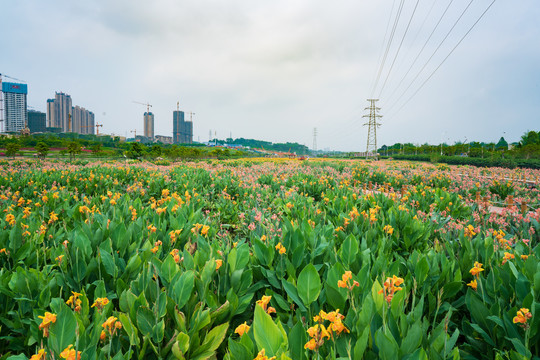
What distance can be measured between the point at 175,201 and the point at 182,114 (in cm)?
17311

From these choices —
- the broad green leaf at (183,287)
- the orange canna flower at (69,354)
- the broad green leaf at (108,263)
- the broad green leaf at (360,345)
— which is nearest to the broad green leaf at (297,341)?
the broad green leaf at (360,345)

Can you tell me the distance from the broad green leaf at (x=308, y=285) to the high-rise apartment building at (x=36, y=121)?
179 m

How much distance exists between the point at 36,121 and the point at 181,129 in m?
72.6

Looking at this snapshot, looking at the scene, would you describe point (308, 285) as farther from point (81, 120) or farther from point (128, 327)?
point (81, 120)

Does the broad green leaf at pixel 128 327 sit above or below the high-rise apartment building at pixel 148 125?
below

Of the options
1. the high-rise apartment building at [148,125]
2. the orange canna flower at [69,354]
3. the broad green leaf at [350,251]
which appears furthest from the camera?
the high-rise apartment building at [148,125]

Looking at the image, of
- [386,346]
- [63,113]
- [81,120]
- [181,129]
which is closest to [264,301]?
[386,346]

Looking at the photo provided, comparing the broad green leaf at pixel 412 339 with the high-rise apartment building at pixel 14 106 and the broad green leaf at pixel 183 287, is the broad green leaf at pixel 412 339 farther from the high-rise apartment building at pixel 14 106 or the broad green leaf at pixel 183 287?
the high-rise apartment building at pixel 14 106

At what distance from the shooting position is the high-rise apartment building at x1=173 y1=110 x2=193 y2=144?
5999 inches

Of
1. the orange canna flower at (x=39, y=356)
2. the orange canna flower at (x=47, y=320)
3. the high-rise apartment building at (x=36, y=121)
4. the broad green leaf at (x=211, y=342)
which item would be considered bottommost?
the broad green leaf at (x=211, y=342)

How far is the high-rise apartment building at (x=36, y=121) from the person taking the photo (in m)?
136

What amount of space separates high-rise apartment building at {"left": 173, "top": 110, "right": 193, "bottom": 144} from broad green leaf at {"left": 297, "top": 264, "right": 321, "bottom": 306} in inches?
6226

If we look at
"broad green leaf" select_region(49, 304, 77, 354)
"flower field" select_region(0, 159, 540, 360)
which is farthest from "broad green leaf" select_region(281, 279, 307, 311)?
"broad green leaf" select_region(49, 304, 77, 354)

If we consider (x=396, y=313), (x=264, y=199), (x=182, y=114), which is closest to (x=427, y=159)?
(x=264, y=199)
